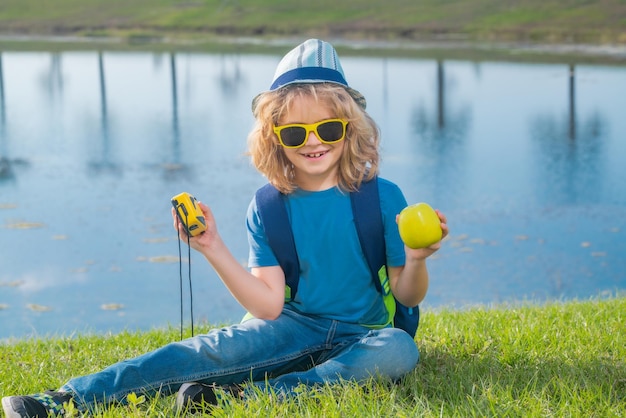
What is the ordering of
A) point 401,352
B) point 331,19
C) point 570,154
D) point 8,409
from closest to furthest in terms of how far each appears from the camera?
point 8,409, point 401,352, point 570,154, point 331,19

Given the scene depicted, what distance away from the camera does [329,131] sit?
3.02 metres

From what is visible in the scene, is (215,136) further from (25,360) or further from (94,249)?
(25,360)

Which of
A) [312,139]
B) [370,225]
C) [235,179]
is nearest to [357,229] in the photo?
[370,225]

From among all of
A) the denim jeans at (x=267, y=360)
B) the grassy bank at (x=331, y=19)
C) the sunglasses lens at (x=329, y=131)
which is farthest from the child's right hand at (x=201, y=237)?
the grassy bank at (x=331, y=19)

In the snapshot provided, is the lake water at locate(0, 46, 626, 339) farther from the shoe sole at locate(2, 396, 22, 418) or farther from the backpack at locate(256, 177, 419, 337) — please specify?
the shoe sole at locate(2, 396, 22, 418)

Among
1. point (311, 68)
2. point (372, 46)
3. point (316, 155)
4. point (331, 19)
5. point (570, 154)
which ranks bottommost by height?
point (570, 154)

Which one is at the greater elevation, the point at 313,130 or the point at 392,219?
the point at 313,130

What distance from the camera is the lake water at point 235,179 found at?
5988 mm

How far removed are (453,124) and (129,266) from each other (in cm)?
636

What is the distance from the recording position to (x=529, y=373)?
2.94 metres

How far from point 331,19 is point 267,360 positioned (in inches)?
1064

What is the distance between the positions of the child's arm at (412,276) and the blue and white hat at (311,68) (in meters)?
0.57

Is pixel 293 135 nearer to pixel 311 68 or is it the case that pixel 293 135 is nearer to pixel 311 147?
pixel 311 147

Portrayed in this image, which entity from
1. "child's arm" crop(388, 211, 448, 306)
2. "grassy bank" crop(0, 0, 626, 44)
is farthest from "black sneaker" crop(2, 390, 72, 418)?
"grassy bank" crop(0, 0, 626, 44)
